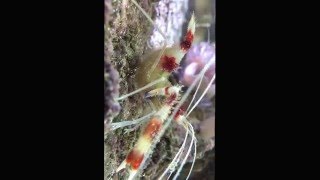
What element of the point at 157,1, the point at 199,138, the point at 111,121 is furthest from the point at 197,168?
the point at 157,1

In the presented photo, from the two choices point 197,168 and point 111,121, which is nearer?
point 111,121

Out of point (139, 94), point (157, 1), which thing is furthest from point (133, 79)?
point (157, 1)

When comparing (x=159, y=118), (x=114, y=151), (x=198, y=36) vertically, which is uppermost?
(x=198, y=36)

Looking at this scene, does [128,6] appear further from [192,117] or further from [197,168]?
[197,168]

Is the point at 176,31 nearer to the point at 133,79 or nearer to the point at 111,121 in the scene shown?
the point at 133,79

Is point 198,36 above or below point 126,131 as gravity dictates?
above

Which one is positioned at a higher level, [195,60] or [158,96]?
[195,60]
